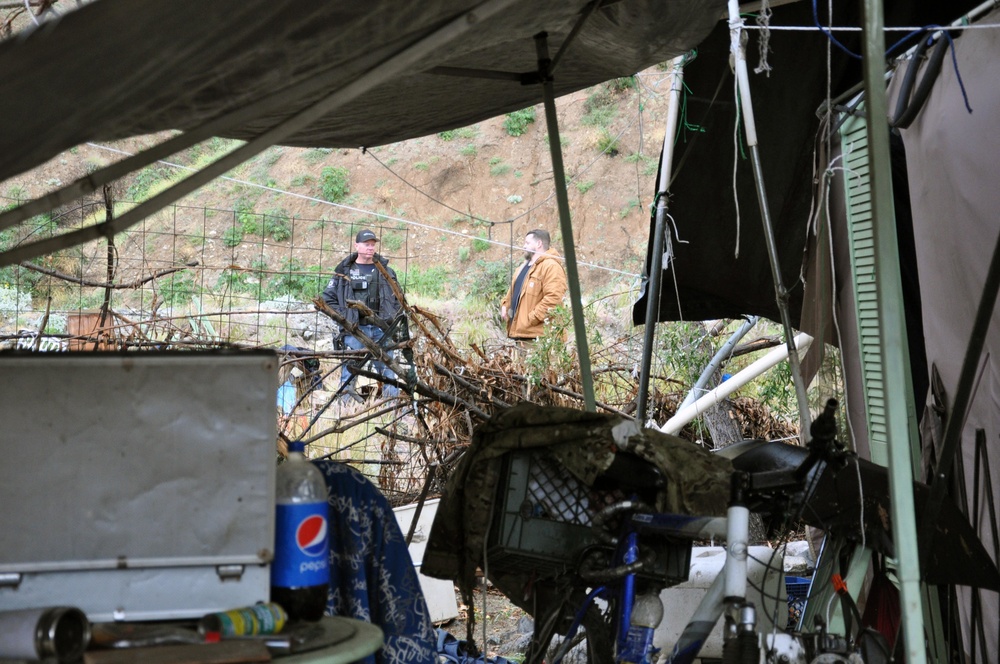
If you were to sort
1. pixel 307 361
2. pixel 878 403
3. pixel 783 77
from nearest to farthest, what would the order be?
pixel 878 403, pixel 783 77, pixel 307 361

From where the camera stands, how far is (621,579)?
2.70 meters

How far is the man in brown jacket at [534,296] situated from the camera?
8508 mm

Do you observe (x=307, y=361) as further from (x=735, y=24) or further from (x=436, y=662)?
(x=436, y=662)

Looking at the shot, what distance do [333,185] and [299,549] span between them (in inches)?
936

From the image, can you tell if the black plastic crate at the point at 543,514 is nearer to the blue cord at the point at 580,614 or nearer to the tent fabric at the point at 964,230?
the blue cord at the point at 580,614

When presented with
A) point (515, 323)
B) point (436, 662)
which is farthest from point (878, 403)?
point (515, 323)

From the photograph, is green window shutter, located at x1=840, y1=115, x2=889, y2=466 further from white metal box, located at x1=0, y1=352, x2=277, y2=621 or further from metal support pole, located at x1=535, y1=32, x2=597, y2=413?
white metal box, located at x1=0, y1=352, x2=277, y2=621

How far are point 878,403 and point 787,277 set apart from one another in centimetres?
168

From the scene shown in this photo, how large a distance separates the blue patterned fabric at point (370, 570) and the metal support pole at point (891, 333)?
1106 millimetres

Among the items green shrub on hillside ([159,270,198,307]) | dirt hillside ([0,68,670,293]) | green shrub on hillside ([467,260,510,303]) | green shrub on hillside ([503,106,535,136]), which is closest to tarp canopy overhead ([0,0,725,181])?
green shrub on hillside ([159,270,198,307])

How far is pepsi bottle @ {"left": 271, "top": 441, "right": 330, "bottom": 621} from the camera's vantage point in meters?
1.87

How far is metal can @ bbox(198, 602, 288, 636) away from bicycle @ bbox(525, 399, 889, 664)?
998 mm

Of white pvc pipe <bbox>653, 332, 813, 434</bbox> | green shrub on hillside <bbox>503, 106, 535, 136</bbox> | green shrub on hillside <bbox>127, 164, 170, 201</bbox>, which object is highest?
green shrub on hillside <bbox>503, 106, 535, 136</bbox>

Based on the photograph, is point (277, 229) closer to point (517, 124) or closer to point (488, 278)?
point (488, 278)
